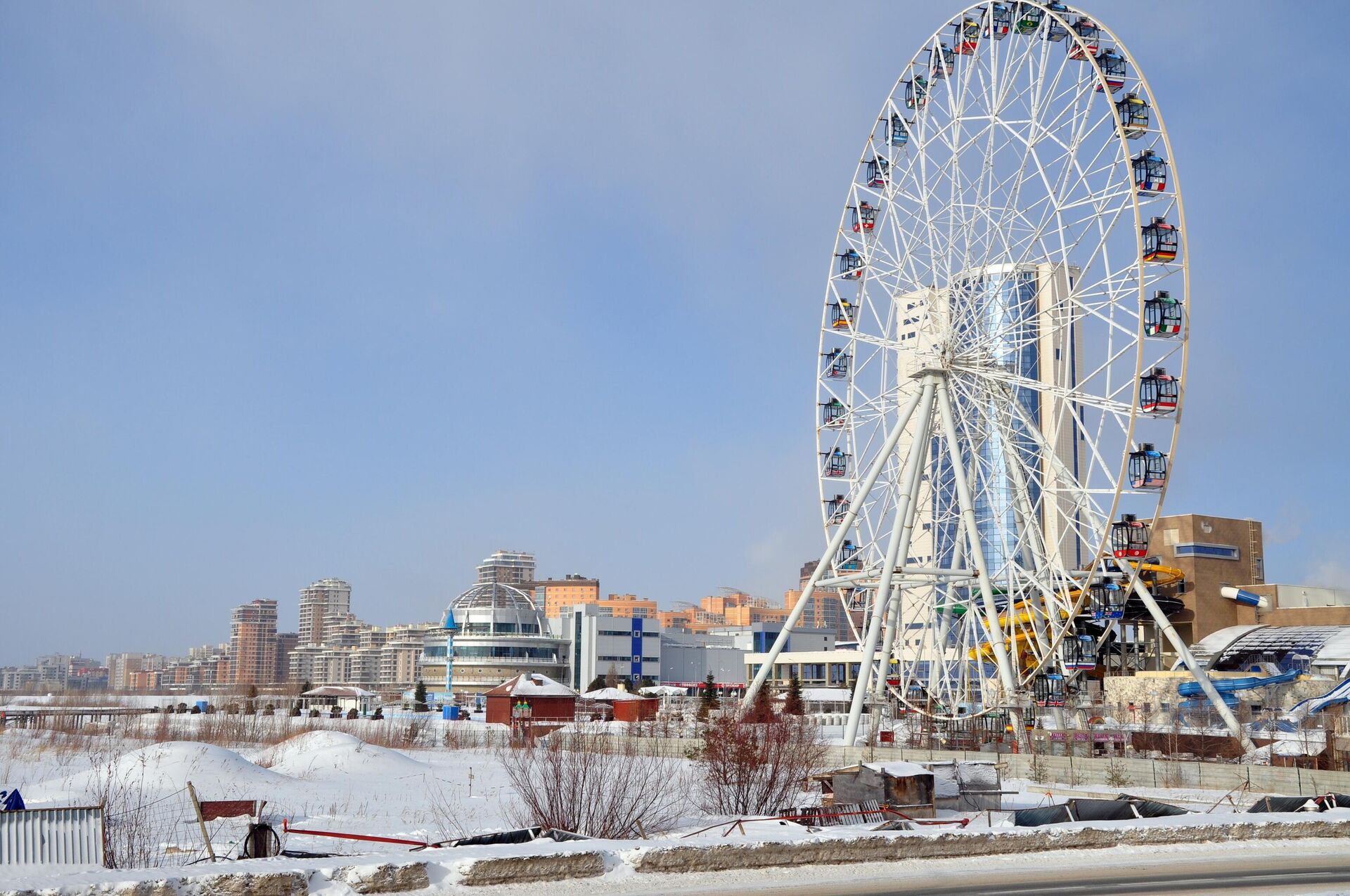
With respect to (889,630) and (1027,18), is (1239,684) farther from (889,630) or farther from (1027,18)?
(1027,18)

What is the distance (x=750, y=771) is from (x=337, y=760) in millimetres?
19649

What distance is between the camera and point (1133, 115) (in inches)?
1439

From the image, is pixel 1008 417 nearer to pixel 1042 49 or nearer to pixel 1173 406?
pixel 1173 406

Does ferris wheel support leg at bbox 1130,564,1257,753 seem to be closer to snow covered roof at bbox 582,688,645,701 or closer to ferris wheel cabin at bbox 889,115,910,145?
ferris wheel cabin at bbox 889,115,910,145

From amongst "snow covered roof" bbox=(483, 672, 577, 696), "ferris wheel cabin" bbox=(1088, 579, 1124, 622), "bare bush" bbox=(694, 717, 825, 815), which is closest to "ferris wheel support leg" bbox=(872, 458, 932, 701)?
"ferris wheel cabin" bbox=(1088, 579, 1124, 622)

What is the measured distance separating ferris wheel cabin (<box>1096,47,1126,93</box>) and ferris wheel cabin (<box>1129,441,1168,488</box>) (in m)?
10.6

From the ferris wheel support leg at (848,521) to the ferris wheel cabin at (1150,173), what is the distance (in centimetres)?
1003

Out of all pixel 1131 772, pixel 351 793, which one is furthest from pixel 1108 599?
pixel 351 793

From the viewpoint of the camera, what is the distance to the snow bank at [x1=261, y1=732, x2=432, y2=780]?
135 feet

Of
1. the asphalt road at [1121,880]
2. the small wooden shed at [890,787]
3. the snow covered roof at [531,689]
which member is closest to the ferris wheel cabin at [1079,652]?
the small wooden shed at [890,787]

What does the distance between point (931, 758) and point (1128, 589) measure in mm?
8747

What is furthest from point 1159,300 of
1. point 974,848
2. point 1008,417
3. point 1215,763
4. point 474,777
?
point 474,777

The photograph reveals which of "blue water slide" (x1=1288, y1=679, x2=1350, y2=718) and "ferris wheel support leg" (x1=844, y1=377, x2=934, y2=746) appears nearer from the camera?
"ferris wheel support leg" (x1=844, y1=377, x2=934, y2=746)

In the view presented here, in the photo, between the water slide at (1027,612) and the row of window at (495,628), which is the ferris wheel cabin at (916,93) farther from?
the row of window at (495,628)
